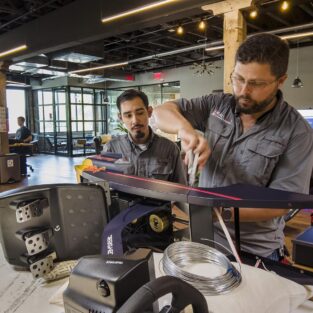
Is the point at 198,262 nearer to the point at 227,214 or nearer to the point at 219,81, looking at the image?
the point at 227,214

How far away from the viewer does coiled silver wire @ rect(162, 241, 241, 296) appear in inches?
26.2

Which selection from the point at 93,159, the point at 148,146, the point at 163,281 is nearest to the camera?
the point at 163,281

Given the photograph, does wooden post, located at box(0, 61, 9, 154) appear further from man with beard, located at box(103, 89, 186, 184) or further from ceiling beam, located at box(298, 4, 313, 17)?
ceiling beam, located at box(298, 4, 313, 17)

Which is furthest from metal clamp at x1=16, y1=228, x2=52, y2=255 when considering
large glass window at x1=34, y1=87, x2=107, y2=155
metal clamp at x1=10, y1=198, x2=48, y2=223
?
large glass window at x1=34, y1=87, x2=107, y2=155

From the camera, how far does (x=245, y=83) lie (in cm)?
107

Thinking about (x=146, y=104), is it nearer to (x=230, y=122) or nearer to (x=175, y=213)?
(x=230, y=122)

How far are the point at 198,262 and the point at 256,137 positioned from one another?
0.59 m

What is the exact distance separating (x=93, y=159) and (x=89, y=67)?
31.6 ft

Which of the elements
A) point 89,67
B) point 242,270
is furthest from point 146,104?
point 89,67

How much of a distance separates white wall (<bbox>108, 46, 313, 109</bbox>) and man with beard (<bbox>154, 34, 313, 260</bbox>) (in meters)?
5.16

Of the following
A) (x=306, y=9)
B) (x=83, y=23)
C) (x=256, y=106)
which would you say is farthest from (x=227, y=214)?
(x=306, y=9)

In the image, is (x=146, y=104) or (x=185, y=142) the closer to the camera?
(x=185, y=142)

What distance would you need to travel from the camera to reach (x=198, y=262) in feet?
2.48

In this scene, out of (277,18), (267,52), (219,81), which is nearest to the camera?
(267,52)
